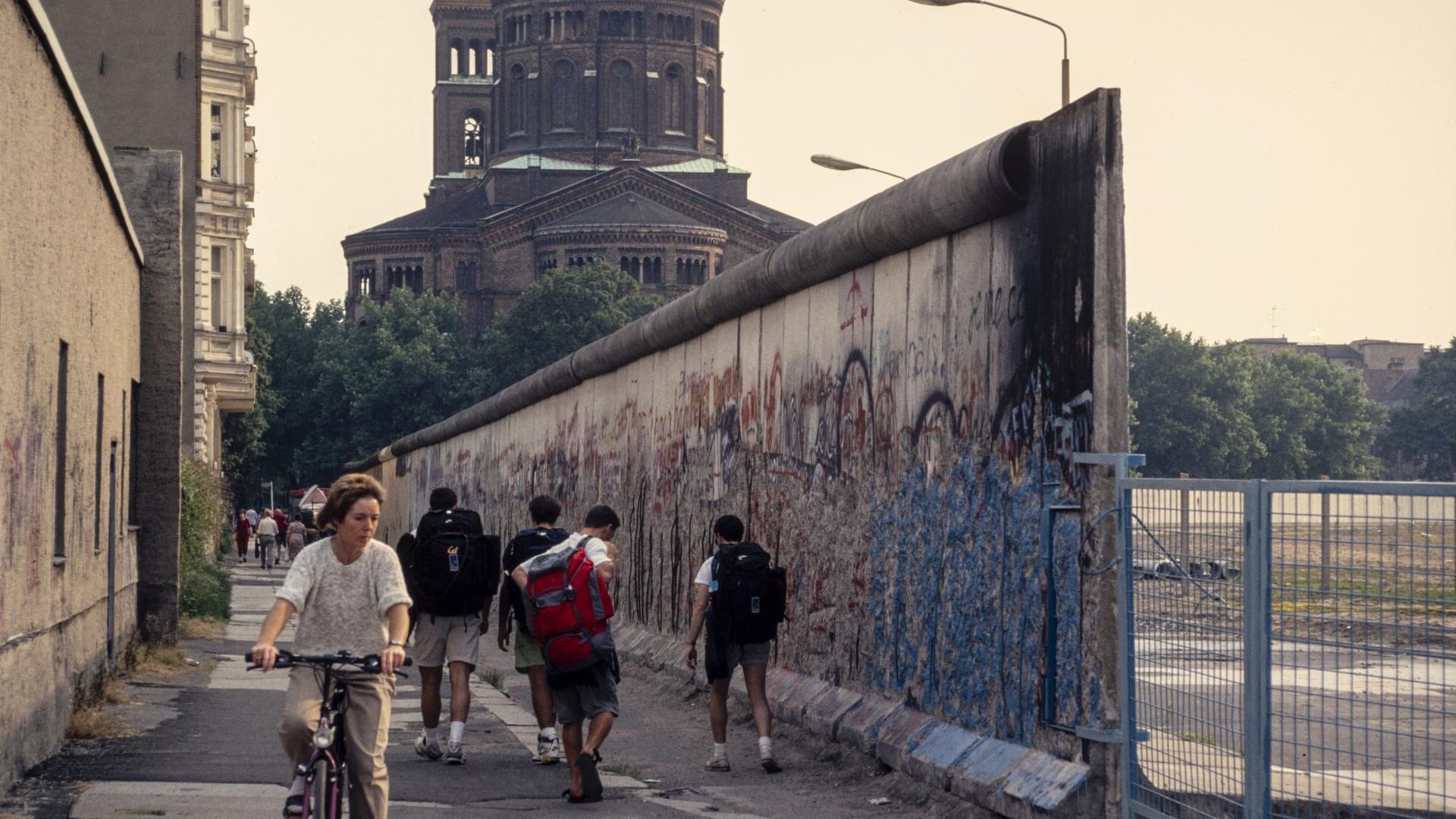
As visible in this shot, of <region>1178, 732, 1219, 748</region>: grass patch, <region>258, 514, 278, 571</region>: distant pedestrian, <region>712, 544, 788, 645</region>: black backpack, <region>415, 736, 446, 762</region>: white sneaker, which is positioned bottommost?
<region>258, 514, 278, 571</region>: distant pedestrian

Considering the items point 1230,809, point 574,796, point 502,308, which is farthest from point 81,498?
point 502,308

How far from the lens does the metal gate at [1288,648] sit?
223 inches

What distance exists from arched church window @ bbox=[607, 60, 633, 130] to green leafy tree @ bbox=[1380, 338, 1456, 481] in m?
51.7

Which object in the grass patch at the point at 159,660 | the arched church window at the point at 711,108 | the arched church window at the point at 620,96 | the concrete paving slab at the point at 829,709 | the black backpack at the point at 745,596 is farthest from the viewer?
the arched church window at the point at 711,108

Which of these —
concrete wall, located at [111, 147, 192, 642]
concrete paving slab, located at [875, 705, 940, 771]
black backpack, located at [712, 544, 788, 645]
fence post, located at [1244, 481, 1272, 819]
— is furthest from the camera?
concrete wall, located at [111, 147, 192, 642]

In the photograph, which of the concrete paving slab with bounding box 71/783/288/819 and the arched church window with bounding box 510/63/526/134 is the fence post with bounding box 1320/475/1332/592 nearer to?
the concrete paving slab with bounding box 71/783/288/819

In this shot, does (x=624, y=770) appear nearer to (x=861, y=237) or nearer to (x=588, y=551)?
(x=588, y=551)

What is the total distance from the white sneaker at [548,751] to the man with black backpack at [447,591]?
56 cm

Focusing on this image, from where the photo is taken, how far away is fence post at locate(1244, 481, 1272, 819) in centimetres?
663

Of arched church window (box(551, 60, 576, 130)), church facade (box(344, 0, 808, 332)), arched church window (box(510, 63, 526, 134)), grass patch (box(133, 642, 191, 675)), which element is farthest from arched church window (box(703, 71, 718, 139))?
grass patch (box(133, 642, 191, 675))

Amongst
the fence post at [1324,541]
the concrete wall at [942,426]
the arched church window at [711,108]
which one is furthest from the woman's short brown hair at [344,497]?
the arched church window at [711,108]

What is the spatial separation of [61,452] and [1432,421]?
122 metres

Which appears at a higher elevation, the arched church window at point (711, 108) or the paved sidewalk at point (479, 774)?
the arched church window at point (711, 108)

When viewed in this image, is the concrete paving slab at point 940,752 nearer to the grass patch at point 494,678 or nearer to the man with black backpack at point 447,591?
the man with black backpack at point 447,591
